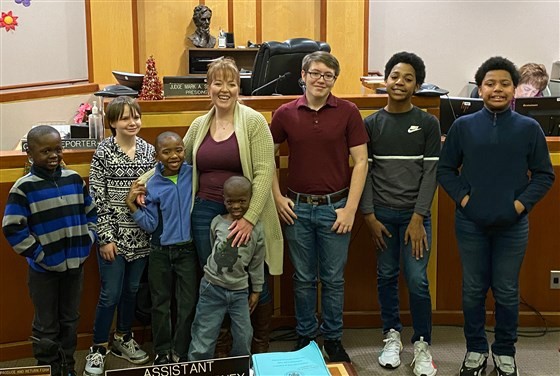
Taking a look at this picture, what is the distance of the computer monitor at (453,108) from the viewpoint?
362 centimetres

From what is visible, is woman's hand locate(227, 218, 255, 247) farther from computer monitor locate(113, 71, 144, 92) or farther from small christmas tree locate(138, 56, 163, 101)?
computer monitor locate(113, 71, 144, 92)

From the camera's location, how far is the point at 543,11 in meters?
7.80

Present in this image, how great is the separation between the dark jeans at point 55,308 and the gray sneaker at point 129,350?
0.35 metres

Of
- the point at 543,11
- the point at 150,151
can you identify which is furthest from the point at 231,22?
the point at 150,151

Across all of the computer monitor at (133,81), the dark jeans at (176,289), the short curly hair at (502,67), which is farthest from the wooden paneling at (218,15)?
the short curly hair at (502,67)

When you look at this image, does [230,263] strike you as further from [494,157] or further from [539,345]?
[539,345]

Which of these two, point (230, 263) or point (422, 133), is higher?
point (422, 133)

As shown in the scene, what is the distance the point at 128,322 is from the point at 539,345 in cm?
197

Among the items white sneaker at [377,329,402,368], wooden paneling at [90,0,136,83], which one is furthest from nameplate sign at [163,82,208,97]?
wooden paneling at [90,0,136,83]

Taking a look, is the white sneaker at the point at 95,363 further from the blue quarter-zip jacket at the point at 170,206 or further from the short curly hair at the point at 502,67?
the short curly hair at the point at 502,67

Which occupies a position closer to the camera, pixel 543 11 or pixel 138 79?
pixel 138 79

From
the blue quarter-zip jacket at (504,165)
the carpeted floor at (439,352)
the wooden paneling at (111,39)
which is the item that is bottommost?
the carpeted floor at (439,352)

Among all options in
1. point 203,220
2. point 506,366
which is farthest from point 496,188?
point 203,220

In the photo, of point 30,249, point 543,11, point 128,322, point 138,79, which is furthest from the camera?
point 543,11
